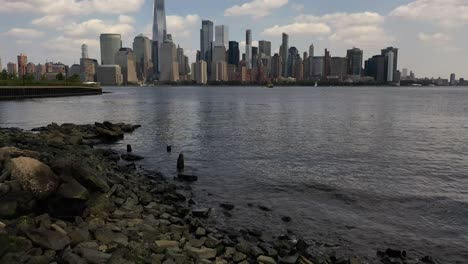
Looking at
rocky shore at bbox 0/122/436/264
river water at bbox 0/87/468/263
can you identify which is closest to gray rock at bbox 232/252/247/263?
rocky shore at bbox 0/122/436/264

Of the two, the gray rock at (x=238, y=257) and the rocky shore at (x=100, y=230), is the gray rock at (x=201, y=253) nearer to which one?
the rocky shore at (x=100, y=230)

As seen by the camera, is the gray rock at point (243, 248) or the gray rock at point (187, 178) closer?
the gray rock at point (243, 248)

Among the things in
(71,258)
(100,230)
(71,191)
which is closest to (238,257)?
(100,230)

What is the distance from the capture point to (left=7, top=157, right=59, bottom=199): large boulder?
1518 centimetres

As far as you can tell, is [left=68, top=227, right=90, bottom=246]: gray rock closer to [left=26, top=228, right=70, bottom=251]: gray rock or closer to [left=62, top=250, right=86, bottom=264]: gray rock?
[left=26, top=228, right=70, bottom=251]: gray rock

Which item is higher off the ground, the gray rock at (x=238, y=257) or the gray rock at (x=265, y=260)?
the gray rock at (x=238, y=257)

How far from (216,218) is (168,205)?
2.74 m

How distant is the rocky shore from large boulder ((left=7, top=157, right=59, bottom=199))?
35 mm

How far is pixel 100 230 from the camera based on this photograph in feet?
46.9

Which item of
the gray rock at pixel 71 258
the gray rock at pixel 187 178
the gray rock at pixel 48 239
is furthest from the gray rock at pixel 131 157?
the gray rock at pixel 71 258

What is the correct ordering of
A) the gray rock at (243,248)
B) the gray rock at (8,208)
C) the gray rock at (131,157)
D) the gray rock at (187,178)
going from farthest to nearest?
1. the gray rock at (131,157)
2. the gray rock at (187,178)
3. the gray rock at (243,248)
4. the gray rock at (8,208)

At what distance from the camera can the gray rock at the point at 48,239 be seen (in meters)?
12.3

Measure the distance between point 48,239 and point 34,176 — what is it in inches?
153

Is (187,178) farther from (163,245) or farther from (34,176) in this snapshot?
(163,245)
